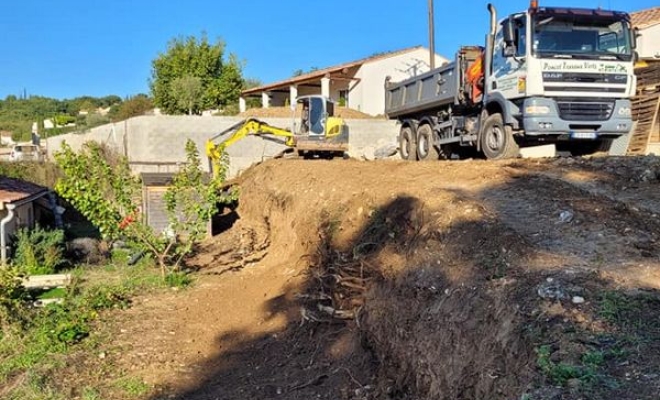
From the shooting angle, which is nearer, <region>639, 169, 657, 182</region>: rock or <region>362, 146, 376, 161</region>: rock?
<region>639, 169, 657, 182</region>: rock

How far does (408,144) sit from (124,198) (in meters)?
7.88

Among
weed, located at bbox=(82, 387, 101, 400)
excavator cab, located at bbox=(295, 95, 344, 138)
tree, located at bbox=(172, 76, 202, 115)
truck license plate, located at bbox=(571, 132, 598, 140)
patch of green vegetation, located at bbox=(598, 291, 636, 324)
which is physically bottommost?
weed, located at bbox=(82, 387, 101, 400)

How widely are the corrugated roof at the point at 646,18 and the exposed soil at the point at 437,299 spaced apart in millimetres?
19311

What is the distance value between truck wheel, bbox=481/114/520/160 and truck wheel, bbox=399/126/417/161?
12.4 feet

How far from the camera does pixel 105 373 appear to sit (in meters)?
8.01

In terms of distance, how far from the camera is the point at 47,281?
1230cm

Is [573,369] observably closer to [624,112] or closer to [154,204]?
[624,112]

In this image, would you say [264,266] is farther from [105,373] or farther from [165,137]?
[165,137]

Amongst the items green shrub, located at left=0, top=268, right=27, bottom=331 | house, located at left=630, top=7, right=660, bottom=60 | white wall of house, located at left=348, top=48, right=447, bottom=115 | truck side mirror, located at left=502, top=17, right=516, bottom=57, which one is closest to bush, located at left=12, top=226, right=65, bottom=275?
green shrub, located at left=0, top=268, right=27, bottom=331

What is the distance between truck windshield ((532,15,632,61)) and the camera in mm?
11445

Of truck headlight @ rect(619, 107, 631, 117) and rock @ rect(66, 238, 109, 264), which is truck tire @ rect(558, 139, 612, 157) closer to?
truck headlight @ rect(619, 107, 631, 117)

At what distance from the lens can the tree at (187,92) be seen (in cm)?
4409

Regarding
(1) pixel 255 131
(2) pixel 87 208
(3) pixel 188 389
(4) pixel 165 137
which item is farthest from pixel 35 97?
(3) pixel 188 389

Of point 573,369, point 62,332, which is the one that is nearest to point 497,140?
point 62,332
